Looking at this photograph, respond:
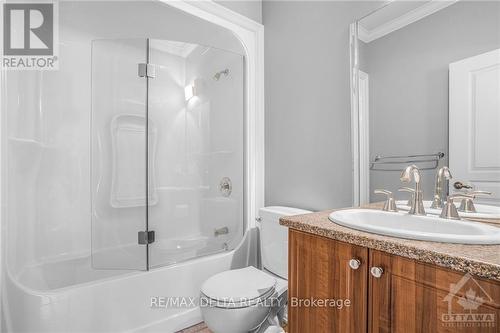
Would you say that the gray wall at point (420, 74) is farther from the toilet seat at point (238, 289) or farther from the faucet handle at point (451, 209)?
the toilet seat at point (238, 289)

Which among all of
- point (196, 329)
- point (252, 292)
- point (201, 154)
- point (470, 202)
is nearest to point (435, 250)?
point (470, 202)

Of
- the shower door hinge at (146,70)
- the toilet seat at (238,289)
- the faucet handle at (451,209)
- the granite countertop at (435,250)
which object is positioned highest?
the shower door hinge at (146,70)

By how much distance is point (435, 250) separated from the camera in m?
0.65

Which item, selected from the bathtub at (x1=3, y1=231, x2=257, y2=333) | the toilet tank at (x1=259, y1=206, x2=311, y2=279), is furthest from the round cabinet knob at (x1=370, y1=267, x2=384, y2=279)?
the bathtub at (x1=3, y1=231, x2=257, y2=333)

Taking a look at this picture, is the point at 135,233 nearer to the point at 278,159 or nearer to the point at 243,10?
the point at 278,159

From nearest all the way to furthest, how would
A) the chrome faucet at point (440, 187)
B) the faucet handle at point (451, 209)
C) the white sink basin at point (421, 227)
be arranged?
1. the white sink basin at point (421, 227)
2. the faucet handle at point (451, 209)
3. the chrome faucet at point (440, 187)

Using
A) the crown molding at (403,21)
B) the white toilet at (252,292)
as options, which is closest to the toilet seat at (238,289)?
the white toilet at (252,292)

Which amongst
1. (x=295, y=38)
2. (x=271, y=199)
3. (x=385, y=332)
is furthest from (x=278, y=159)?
(x=385, y=332)

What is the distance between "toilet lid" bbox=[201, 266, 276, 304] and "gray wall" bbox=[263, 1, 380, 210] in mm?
562

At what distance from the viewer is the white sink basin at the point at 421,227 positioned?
701 mm

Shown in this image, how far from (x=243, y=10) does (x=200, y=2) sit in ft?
1.18

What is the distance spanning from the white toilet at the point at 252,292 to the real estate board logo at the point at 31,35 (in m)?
1.72

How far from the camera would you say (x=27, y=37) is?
169 centimetres

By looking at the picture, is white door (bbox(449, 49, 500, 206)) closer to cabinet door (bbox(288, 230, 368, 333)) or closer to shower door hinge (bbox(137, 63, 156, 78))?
cabinet door (bbox(288, 230, 368, 333))
